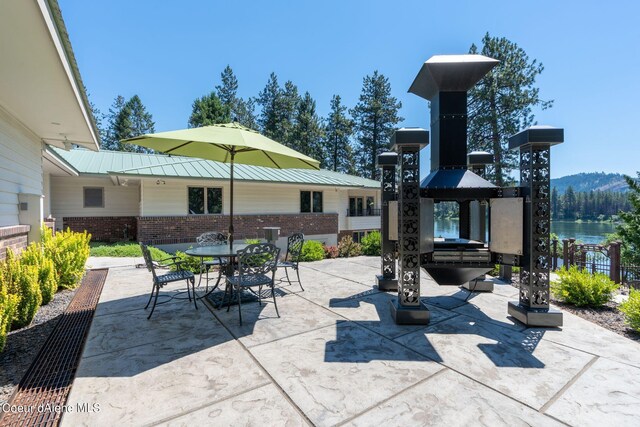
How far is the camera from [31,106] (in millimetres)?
4637

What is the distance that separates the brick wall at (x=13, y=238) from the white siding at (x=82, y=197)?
794cm

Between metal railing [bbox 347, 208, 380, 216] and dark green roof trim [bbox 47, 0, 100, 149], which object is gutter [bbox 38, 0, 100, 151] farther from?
metal railing [bbox 347, 208, 380, 216]

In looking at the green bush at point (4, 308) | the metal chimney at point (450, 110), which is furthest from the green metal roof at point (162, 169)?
the metal chimney at point (450, 110)

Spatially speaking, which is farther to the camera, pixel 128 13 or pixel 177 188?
pixel 177 188

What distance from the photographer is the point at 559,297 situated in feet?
16.9

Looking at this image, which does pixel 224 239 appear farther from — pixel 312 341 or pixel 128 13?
pixel 128 13

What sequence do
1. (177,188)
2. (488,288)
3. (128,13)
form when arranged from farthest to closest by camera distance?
1. (177,188)
2. (128,13)
3. (488,288)

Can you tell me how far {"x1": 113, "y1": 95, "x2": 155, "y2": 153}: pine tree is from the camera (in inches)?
1258

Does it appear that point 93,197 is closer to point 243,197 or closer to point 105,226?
point 105,226

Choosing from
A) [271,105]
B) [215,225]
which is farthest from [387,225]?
[271,105]

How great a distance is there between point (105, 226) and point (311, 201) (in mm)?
9549

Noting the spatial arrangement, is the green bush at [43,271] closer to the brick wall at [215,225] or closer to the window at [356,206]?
the brick wall at [215,225]

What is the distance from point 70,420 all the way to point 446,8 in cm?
1023

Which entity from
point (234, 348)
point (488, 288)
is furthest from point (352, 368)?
point (488, 288)
